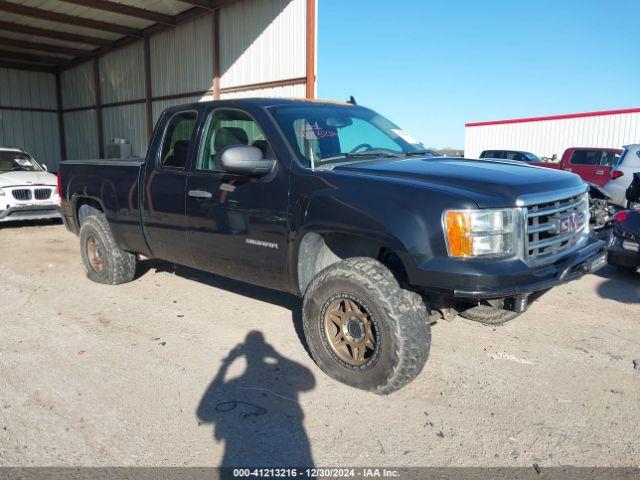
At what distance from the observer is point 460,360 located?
3.76 m

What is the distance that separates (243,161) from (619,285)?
4949 millimetres

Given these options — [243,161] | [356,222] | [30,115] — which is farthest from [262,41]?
[30,115]

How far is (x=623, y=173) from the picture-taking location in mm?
10938

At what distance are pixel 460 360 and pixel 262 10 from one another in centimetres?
1227

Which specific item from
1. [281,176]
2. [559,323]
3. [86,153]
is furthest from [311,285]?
[86,153]

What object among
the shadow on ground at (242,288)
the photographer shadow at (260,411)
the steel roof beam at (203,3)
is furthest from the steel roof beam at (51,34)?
the photographer shadow at (260,411)

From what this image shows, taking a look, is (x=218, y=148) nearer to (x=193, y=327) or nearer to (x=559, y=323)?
(x=193, y=327)

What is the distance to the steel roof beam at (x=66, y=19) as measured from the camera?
14773mm

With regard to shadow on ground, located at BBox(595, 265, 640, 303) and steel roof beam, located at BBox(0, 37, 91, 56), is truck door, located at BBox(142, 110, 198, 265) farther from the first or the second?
steel roof beam, located at BBox(0, 37, 91, 56)

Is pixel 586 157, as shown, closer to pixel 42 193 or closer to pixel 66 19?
pixel 42 193

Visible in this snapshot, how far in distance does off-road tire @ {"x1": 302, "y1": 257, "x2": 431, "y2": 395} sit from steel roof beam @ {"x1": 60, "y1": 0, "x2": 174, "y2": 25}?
13922 mm

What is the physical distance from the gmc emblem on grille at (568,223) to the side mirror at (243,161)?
197cm

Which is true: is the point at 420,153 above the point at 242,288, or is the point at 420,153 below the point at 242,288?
above

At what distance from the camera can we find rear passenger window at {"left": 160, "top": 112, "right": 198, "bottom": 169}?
4.42 metres
